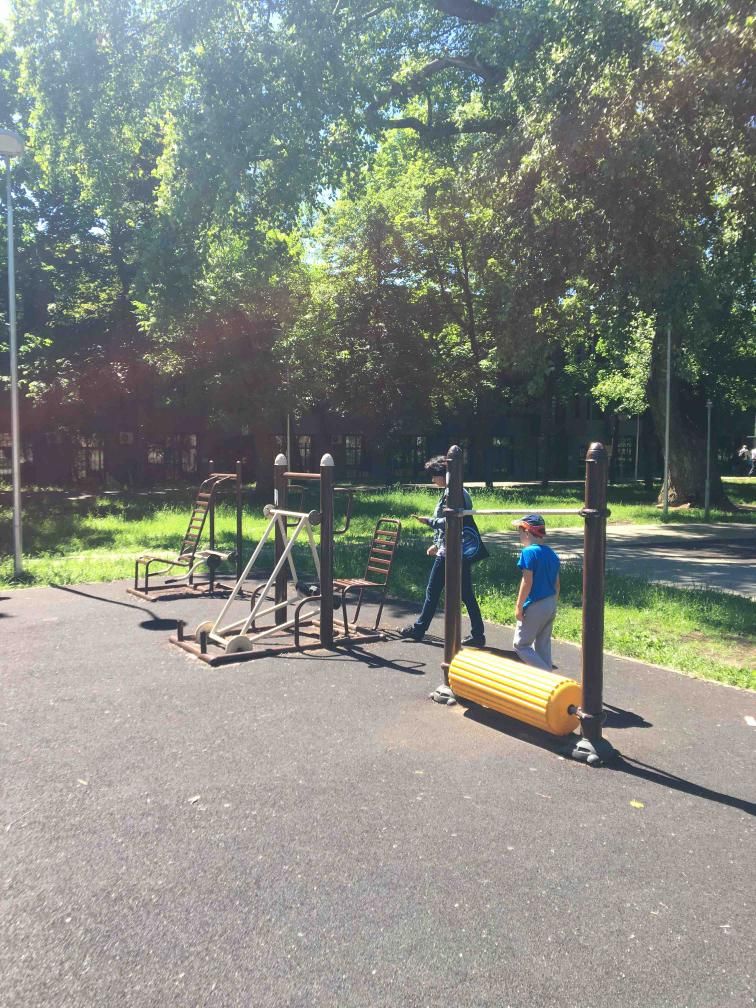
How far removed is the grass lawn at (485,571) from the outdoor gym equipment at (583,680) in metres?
2.23

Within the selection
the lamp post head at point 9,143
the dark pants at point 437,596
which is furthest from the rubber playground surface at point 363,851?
the lamp post head at point 9,143

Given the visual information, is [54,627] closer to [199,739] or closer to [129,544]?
[199,739]

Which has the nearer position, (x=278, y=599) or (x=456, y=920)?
(x=456, y=920)

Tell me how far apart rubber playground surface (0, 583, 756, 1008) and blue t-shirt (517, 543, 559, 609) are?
36.9 inches

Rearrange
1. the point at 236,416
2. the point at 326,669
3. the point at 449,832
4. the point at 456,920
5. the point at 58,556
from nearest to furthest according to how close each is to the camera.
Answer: the point at 456,920 → the point at 449,832 → the point at 326,669 → the point at 58,556 → the point at 236,416

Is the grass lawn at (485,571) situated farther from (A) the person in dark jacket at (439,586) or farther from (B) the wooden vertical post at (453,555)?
(B) the wooden vertical post at (453,555)

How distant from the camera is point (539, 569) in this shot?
231 inches

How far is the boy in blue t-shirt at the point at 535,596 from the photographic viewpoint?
583 cm

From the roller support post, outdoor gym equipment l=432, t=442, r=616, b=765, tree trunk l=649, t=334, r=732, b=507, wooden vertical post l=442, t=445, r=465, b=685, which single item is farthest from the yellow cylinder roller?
tree trunk l=649, t=334, r=732, b=507

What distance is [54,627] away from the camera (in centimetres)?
862

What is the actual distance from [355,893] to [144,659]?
4.40m

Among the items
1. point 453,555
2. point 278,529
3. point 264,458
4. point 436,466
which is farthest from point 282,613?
point 264,458

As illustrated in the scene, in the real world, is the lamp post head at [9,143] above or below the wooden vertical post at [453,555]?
above

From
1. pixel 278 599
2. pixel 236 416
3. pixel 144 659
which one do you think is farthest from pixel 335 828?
pixel 236 416
